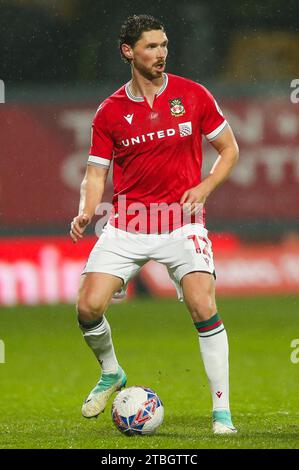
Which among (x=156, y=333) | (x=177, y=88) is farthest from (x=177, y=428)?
(x=156, y=333)

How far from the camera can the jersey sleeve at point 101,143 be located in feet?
21.0

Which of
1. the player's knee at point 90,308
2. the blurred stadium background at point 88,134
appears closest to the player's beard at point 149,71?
the player's knee at point 90,308

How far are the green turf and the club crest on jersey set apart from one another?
1728 millimetres

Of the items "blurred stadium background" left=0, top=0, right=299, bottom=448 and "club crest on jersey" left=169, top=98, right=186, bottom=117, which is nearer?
"club crest on jersey" left=169, top=98, right=186, bottom=117

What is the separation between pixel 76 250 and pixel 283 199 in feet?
9.28

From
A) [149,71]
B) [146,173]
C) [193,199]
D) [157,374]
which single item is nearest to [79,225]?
[146,173]

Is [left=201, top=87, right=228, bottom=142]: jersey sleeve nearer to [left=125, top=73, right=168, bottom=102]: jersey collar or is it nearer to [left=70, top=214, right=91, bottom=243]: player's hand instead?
[left=125, top=73, right=168, bottom=102]: jersey collar

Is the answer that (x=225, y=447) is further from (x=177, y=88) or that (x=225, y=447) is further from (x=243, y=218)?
(x=243, y=218)

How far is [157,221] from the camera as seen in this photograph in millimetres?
6316

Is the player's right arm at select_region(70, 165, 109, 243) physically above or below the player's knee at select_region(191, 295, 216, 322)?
above

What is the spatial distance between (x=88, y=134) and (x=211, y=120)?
8744 millimetres

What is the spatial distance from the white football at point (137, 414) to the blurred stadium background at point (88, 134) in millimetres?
7379

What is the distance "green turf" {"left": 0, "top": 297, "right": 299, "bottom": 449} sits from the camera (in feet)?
19.2

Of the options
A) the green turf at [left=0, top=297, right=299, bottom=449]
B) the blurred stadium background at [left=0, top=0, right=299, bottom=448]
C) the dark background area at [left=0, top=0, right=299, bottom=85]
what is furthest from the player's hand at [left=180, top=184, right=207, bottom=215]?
the dark background area at [left=0, top=0, right=299, bottom=85]
